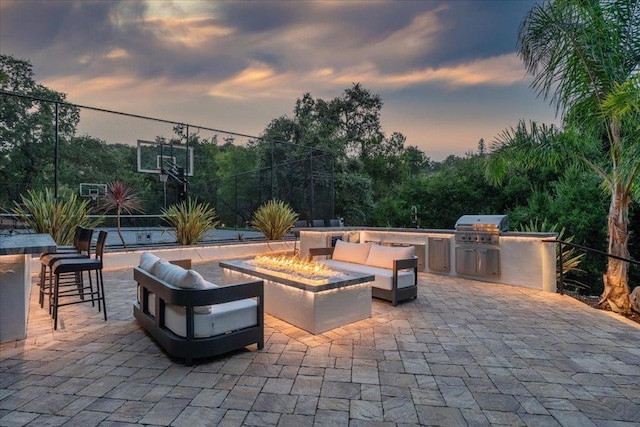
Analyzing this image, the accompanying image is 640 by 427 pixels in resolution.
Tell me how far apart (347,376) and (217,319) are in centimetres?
107

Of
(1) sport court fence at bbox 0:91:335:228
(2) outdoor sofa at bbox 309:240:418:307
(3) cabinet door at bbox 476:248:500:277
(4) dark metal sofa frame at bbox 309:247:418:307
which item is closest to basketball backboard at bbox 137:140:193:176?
(1) sport court fence at bbox 0:91:335:228

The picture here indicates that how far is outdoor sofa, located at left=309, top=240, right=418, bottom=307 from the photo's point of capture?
4.21 m

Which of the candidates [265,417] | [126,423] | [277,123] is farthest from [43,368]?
[277,123]

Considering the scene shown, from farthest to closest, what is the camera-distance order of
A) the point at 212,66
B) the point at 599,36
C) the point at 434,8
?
the point at 212,66 → the point at 434,8 → the point at 599,36

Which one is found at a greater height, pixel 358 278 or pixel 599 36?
pixel 599 36

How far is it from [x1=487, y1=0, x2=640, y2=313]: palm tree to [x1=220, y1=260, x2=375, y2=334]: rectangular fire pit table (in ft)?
10.9

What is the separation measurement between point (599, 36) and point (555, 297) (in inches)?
134

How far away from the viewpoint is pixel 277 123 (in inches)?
600

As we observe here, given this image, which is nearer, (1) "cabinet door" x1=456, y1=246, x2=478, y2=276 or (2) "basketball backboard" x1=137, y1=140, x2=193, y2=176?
(1) "cabinet door" x1=456, y1=246, x2=478, y2=276

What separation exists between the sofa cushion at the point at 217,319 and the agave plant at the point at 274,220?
5.90 metres

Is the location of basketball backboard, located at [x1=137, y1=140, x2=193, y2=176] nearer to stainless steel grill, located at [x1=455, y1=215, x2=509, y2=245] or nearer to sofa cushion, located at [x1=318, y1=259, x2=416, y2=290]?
sofa cushion, located at [x1=318, y1=259, x2=416, y2=290]

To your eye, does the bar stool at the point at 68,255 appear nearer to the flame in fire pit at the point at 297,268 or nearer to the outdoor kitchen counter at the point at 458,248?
the flame in fire pit at the point at 297,268

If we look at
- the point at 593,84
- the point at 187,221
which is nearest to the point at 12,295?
the point at 187,221

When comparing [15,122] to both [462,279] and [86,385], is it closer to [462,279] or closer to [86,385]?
[86,385]
